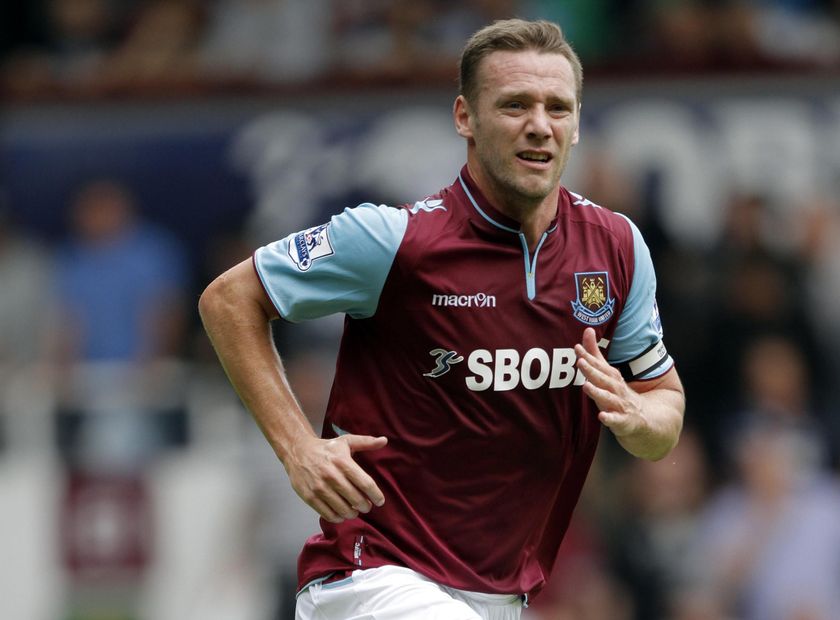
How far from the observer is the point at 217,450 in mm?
11930

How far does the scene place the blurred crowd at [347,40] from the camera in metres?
12.4

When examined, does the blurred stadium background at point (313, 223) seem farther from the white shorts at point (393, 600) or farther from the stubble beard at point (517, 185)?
the stubble beard at point (517, 185)

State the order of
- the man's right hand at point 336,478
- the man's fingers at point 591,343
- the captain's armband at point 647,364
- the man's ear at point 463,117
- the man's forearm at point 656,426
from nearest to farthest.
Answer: the man's right hand at point 336,478
the man's fingers at point 591,343
the man's forearm at point 656,426
the man's ear at point 463,117
the captain's armband at point 647,364

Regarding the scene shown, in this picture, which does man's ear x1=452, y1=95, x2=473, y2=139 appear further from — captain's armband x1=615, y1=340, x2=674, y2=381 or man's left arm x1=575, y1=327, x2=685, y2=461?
captain's armband x1=615, y1=340, x2=674, y2=381

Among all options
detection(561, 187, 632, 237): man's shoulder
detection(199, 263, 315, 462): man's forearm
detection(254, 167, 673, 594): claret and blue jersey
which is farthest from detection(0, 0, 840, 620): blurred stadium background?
detection(199, 263, 315, 462): man's forearm

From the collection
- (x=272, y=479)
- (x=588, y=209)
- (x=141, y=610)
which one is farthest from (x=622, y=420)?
(x=141, y=610)

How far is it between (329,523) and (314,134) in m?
7.35

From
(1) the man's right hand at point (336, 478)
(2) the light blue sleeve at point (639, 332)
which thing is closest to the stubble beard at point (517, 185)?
(2) the light blue sleeve at point (639, 332)

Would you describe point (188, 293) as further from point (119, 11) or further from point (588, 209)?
point (588, 209)

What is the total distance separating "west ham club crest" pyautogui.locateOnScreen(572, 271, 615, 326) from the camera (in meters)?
5.69

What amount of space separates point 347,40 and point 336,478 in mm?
8574

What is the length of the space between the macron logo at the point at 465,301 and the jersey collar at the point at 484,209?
0.81 ft

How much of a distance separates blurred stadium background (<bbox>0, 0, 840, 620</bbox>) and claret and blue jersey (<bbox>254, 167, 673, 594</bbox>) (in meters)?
5.06

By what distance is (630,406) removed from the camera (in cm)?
538
